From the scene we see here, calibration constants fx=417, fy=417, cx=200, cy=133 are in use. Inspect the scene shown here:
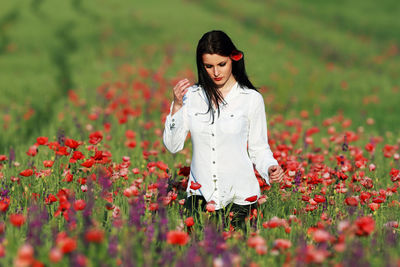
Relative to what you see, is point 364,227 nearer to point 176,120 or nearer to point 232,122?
point 232,122

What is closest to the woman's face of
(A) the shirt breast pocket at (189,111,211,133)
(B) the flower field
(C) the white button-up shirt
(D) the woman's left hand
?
(C) the white button-up shirt

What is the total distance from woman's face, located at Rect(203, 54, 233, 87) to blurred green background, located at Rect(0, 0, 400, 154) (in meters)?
0.71

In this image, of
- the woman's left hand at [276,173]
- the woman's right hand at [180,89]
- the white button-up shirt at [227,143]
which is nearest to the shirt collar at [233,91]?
the white button-up shirt at [227,143]

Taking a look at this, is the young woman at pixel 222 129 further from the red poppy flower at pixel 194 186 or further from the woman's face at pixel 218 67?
the red poppy flower at pixel 194 186

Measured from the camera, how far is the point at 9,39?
14.7 m

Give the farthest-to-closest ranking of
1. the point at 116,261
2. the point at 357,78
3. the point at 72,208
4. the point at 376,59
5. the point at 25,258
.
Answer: the point at 376,59 → the point at 357,78 → the point at 72,208 → the point at 116,261 → the point at 25,258

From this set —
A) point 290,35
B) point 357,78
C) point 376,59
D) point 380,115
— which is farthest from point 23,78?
point 290,35

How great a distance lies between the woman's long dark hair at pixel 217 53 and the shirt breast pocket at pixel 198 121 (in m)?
0.06

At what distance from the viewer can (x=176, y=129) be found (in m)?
2.79

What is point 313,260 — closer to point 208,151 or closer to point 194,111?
point 208,151

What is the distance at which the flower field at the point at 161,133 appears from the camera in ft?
6.61

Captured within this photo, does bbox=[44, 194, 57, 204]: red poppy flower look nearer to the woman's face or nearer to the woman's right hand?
the woman's right hand

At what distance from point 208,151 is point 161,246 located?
28.6 inches

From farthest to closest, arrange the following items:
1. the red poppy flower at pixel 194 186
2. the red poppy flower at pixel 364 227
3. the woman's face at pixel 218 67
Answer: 1. the woman's face at pixel 218 67
2. the red poppy flower at pixel 194 186
3. the red poppy flower at pixel 364 227
